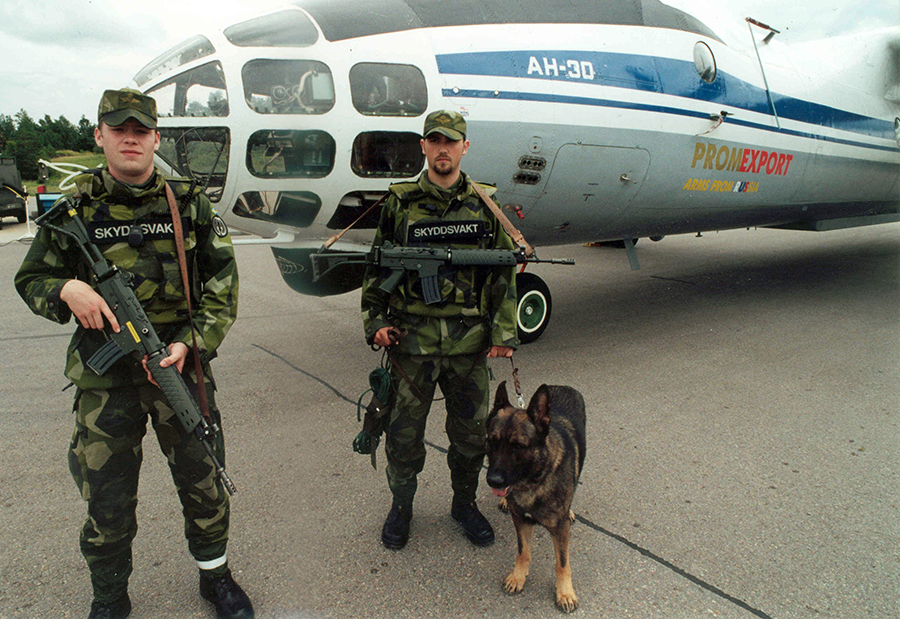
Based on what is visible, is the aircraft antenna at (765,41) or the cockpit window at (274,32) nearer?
the cockpit window at (274,32)

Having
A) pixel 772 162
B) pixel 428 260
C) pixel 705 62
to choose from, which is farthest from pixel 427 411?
pixel 772 162

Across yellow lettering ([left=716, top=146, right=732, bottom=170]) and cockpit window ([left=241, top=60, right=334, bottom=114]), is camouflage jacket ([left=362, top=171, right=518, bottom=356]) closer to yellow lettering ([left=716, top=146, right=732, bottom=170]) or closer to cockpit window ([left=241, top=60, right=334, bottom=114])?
cockpit window ([left=241, top=60, right=334, bottom=114])

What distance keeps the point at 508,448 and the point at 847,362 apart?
452 cm

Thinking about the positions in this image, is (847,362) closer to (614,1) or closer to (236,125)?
(614,1)

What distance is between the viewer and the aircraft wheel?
5.44 metres

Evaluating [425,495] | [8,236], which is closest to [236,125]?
[425,495]

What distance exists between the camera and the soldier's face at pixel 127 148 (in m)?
2.11

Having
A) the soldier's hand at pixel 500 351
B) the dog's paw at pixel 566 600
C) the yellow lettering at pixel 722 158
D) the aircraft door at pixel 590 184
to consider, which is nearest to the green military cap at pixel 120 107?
the soldier's hand at pixel 500 351

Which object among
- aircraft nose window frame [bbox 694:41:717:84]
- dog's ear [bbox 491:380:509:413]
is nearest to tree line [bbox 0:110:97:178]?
aircraft nose window frame [bbox 694:41:717:84]

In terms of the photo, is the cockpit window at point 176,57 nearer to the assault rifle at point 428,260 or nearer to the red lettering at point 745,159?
the assault rifle at point 428,260

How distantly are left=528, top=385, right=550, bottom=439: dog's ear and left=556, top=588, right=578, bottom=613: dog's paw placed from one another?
2.11 feet

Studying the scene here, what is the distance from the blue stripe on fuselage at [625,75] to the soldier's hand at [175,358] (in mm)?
2965

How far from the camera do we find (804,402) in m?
4.41

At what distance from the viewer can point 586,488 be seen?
3.28 meters
